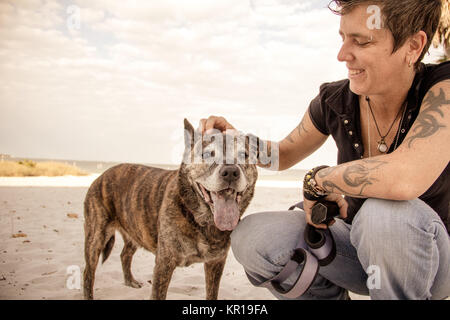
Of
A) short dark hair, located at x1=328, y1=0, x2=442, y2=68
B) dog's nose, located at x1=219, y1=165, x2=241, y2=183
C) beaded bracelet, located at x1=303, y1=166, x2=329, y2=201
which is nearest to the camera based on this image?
short dark hair, located at x1=328, y1=0, x2=442, y2=68

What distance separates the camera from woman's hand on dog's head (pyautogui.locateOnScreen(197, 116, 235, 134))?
2695 mm

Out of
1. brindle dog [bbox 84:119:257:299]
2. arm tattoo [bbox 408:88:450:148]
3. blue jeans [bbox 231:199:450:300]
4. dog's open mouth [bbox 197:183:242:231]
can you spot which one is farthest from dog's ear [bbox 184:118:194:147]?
arm tattoo [bbox 408:88:450:148]

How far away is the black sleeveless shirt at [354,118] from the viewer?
2.13 meters

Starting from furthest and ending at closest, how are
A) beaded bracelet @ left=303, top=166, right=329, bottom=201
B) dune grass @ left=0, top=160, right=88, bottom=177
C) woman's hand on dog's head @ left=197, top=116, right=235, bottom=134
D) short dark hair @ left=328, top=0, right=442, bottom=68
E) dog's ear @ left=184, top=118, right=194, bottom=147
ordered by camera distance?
dune grass @ left=0, top=160, right=88, bottom=177 → dog's ear @ left=184, top=118, right=194, bottom=147 → woman's hand on dog's head @ left=197, top=116, right=235, bottom=134 → beaded bracelet @ left=303, top=166, right=329, bottom=201 → short dark hair @ left=328, top=0, right=442, bottom=68

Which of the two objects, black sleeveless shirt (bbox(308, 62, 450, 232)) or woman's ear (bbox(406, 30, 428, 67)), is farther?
black sleeveless shirt (bbox(308, 62, 450, 232))

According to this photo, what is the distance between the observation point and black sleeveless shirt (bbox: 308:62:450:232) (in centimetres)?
213

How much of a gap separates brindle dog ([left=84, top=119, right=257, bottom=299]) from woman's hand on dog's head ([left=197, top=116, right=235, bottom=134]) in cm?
7

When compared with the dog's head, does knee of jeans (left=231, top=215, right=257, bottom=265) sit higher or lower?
lower

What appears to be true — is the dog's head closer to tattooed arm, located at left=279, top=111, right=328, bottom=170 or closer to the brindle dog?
the brindle dog

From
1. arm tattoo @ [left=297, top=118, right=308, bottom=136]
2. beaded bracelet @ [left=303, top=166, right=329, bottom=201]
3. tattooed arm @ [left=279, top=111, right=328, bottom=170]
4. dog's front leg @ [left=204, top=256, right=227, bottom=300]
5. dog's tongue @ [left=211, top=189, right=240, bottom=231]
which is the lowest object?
dog's front leg @ [left=204, top=256, right=227, bottom=300]

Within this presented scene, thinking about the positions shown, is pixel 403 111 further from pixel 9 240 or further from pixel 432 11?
pixel 9 240

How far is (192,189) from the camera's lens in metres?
2.83
